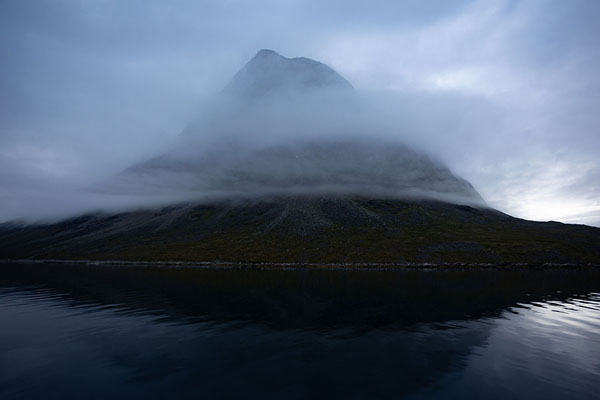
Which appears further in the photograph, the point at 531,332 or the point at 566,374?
the point at 531,332

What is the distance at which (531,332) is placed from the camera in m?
36.0

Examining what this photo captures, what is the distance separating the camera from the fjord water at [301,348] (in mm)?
22266

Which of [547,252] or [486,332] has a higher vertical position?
[547,252]

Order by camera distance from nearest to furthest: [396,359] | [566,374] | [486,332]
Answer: [566,374] → [396,359] → [486,332]

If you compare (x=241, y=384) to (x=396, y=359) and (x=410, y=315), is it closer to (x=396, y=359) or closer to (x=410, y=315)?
(x=396, y=359)

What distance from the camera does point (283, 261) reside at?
488ft

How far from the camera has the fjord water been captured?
2227 cm

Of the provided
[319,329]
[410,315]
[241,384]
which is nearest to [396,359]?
[319,329]

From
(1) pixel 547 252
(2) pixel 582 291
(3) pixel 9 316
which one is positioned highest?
(1) pixel 547 252

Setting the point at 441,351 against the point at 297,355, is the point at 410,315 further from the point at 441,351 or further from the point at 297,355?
the point at 297,355

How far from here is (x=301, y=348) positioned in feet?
100.0

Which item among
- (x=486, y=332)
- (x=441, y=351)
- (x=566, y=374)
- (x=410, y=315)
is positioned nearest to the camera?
(x=566, y=374)

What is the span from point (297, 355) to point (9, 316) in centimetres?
4499

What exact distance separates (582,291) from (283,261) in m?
107
